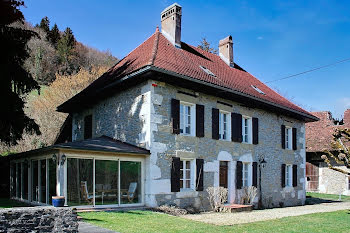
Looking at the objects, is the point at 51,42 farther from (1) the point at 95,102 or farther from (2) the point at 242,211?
(2) the point at 242,211

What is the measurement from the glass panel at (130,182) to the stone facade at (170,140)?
0.32 meters

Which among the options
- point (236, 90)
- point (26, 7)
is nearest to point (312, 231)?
point (236, 90)

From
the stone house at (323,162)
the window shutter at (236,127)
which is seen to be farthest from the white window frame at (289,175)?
the stone house at (323,162)

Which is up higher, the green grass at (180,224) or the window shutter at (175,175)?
the window shutter at (175,175)

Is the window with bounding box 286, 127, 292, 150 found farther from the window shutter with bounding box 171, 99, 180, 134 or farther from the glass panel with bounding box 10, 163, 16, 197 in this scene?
the glass panel with bounding box 10, 163, 16, 197

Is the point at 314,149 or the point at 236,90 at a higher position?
the point at 236,90

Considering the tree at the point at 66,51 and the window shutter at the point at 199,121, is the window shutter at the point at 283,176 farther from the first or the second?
the tree at the point at 66,51

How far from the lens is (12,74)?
39.2ft

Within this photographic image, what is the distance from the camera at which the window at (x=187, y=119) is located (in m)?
13.6

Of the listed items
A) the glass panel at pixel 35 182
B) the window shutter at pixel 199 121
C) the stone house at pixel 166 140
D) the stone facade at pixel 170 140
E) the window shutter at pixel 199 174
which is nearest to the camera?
the stone house at pixel 166 140

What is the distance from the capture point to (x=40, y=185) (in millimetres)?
12523

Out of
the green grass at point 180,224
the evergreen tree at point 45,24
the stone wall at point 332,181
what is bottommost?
the stone wall at point 332,181

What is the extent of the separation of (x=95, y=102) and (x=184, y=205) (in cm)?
630

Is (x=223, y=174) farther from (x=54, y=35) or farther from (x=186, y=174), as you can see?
(x=54, y=35)
